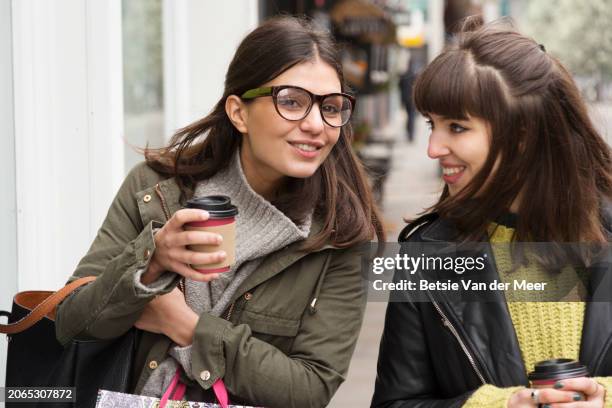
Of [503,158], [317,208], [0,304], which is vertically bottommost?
[0,304]

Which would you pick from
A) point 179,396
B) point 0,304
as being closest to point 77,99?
point 0,304

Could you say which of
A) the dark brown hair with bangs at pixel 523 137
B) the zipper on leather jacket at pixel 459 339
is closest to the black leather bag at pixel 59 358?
the zipper on leather jacket at pixel 459 339

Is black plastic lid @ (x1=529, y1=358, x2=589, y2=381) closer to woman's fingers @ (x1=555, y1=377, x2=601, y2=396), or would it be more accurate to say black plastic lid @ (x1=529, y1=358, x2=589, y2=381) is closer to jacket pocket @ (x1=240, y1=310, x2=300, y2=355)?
woman's fingers @ (x1=555, y1=377, x2=601, y2=396)

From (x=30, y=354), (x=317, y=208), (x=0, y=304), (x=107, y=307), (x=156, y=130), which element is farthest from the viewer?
(x=156, y=130)

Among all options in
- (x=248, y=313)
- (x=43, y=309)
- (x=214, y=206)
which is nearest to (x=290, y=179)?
(x=248, y=313)

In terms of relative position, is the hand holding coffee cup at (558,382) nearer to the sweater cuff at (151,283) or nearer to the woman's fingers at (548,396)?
the woman's fingers at (548,396)

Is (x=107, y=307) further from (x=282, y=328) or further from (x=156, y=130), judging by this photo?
(x=156, y=130)

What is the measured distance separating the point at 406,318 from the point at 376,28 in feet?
46.8

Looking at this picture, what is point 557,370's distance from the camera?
1961 millimetres

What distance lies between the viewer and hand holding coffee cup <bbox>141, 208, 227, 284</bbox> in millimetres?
2027

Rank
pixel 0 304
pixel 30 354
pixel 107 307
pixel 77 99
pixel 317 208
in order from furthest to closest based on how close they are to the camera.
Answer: pixel 77 99, pixel 0 304, pixel 317 208, pixel 30 354, pixel 107 307

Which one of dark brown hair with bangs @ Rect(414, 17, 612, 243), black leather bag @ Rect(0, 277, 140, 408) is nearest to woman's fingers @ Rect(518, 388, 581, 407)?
dark brown hair with bangs @ Rect(414, 17, 612, 243)

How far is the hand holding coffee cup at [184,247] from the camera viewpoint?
203 centimetres

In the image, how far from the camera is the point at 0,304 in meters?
3.64
